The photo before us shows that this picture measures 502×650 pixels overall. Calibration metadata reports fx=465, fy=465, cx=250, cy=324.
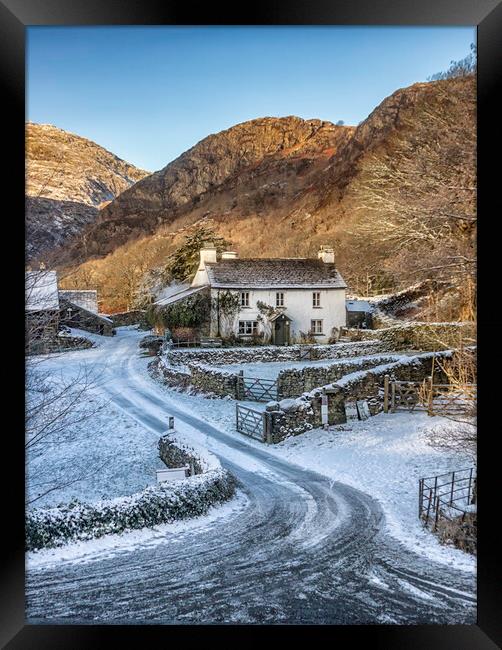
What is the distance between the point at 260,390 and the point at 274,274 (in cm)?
113

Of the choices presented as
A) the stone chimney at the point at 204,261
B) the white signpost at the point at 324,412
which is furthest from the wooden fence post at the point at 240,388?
the stone chimney at the point at 204,261

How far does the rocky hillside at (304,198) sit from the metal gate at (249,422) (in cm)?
140

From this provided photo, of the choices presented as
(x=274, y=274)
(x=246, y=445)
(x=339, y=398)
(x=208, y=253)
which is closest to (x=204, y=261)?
(x=208, y=253)

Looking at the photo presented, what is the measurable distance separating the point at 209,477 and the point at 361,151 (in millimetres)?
3066

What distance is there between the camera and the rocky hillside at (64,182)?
145 inches

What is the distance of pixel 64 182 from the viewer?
3949 mm

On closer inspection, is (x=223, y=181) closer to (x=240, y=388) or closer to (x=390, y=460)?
(x=240, y=388)

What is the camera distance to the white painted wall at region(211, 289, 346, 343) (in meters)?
3.98

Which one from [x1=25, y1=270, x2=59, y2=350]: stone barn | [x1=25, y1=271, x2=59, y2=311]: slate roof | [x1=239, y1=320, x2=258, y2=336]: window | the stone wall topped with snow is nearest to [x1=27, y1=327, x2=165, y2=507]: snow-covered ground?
[x1=25, y1=270, x2=59, y2=350]: stone barn

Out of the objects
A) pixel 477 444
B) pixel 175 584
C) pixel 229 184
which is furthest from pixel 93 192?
pixel 477 444

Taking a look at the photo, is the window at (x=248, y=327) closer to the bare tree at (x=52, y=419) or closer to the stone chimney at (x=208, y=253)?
the stone chimney at (x=208, y=253)

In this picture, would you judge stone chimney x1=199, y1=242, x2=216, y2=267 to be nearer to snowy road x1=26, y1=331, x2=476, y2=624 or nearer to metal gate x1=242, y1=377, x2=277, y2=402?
metal gate x1=242, y1=377, x2=277, y2=402

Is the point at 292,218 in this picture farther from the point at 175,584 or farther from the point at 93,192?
the point at 175,584
